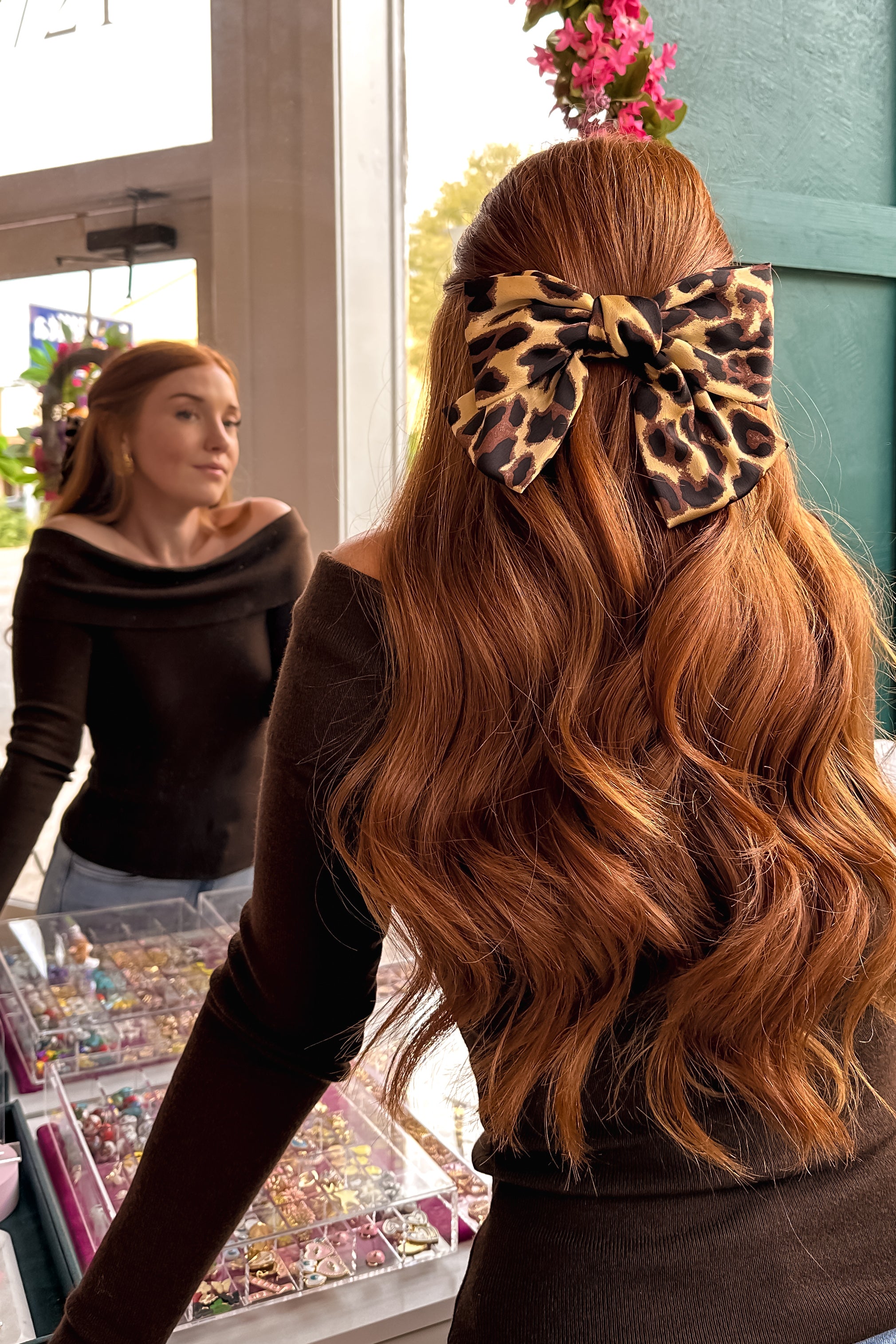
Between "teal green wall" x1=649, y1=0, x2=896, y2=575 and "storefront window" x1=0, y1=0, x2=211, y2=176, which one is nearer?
"storefront window" x1=0, y1=0, x2=211, y2=176

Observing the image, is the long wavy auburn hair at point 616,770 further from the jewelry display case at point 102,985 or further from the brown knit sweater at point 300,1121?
the jewelry display case at point 102,985

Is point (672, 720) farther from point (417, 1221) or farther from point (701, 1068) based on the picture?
point (417, 1221)

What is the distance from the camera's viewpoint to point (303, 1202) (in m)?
1.04

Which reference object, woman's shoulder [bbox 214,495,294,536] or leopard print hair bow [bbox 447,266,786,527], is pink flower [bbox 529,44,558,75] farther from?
leopard print hair bow [bbox 447,266,786,527]

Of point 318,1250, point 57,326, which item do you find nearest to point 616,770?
point 318,1250

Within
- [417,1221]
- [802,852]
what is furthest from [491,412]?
[417,1221]

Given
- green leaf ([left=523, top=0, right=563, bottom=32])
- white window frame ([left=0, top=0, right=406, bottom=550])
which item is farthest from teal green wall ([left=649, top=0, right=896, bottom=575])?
white window frame ([left=0, top=0, right=406, bottom=550])

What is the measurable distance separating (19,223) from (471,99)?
0.78 metres

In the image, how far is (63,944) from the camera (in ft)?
4.53

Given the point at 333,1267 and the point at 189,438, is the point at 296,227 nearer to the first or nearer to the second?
the point at 189,438

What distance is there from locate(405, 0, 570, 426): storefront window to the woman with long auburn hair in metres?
1.02

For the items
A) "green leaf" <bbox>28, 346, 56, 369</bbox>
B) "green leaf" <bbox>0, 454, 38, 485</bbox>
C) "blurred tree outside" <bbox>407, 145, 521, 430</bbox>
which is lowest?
"green leaf" <bbox>0, 454, 38, 485</bbox>

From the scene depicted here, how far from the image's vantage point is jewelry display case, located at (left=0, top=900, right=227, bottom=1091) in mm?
1248

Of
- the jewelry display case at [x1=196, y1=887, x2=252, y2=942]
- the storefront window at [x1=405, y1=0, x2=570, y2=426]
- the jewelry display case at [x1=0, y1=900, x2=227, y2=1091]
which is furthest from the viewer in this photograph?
the storefront window at [x1=405, y1=0, x2=570, y2=426]
